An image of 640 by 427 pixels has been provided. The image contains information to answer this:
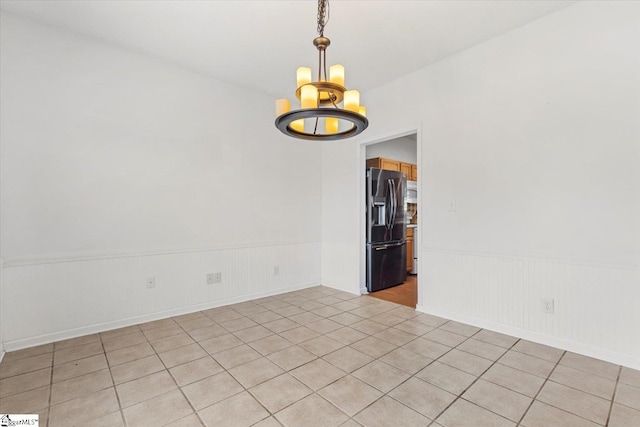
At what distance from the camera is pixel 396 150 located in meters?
5.58

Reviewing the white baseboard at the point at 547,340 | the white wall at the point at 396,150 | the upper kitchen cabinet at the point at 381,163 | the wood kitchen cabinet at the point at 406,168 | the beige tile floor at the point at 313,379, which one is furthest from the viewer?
the wood kitchen cabinet at the point at 406,168

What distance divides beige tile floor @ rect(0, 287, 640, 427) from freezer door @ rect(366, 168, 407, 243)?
1.64 meters

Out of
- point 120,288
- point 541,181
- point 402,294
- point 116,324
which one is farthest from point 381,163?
point 116,324

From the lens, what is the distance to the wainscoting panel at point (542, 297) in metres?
2.26

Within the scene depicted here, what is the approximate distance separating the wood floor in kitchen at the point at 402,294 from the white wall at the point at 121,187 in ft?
4.86

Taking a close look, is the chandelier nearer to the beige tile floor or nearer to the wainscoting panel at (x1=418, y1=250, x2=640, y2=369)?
the beige tile floor

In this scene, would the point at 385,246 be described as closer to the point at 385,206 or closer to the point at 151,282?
the point at 385,206

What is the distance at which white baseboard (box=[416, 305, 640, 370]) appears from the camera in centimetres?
225

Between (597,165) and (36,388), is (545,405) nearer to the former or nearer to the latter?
(597,165)

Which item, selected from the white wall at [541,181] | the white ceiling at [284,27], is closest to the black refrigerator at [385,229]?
the white wall at [541,181]

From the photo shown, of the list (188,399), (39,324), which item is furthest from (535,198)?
(39,324)

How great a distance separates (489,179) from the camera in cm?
294

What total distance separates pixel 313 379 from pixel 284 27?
288cm

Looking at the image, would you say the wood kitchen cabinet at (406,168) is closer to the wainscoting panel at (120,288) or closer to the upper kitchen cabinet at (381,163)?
the upper kitchen cabinet at (381,163)
